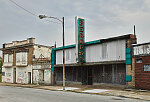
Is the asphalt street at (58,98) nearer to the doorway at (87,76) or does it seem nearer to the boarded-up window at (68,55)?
the doorway at (87,76)

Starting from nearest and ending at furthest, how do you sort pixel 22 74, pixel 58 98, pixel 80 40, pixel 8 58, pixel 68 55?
pixel 58 98 < pixel 80 40 < pixel 68 55 < pixel 22 74 < pixel 8 58

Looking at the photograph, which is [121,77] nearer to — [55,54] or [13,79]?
[55,54]

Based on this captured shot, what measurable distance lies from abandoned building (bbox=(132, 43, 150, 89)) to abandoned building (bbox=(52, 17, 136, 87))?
1.97ft

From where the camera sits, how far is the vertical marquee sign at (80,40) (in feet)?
77.3

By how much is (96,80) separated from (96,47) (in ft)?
12.9

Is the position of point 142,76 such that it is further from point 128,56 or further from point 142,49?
point 142,49

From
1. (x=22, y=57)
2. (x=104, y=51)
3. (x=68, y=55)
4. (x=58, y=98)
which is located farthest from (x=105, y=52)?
(x=22, y=57)

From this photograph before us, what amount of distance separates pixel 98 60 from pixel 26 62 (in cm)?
1700

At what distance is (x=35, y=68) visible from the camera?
3316 centimetres

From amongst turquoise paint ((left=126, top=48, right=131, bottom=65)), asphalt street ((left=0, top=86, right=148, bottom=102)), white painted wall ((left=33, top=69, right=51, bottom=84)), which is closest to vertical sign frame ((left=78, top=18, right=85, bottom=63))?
turquoise paint ((left=126, top=48, right=131, bottom=65))

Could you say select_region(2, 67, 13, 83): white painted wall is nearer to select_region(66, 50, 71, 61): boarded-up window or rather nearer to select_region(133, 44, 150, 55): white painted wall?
select_region(66, 50, 71, 61): boarded-up window

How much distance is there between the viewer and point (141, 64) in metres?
18.5

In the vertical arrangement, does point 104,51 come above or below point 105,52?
above

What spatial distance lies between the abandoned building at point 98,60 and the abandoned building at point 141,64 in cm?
60
